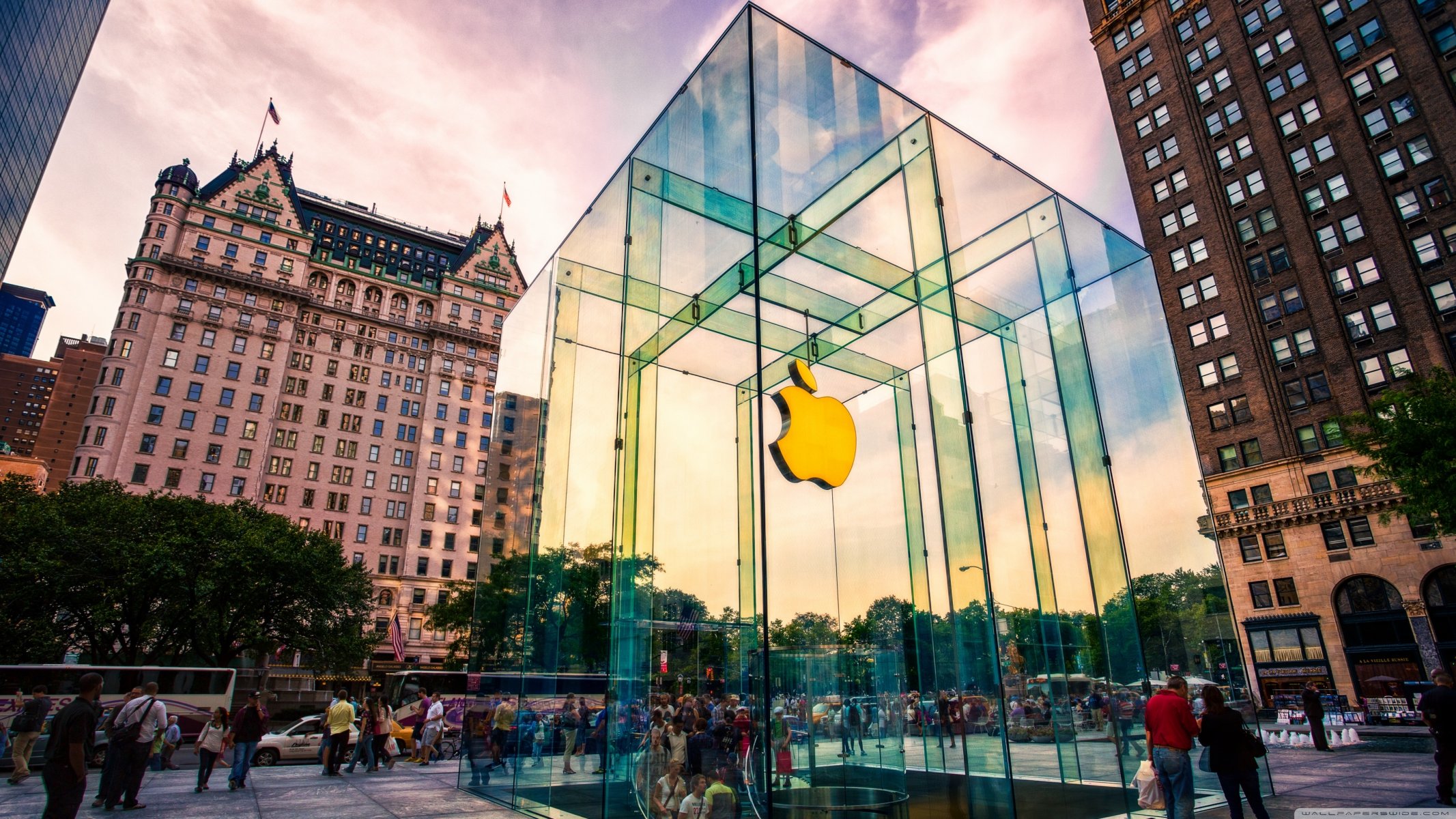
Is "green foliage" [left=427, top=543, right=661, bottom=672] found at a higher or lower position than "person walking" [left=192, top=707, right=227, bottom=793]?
higher

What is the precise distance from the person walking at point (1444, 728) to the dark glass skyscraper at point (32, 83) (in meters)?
56.2

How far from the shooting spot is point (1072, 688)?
9961 mm

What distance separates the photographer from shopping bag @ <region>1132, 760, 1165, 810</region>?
28.3 feet

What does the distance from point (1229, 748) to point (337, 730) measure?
16305 mm

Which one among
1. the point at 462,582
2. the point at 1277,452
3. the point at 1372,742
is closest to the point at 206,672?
the point at 1372,742

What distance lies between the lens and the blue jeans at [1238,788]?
730cm

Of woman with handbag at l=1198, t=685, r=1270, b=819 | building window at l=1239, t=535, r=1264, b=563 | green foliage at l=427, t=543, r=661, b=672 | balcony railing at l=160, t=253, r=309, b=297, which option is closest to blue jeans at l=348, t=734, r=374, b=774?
green foliage at l=427, t=543, r=661, b=672

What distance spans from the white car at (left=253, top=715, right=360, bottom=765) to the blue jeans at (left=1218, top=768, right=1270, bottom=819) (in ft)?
69.9

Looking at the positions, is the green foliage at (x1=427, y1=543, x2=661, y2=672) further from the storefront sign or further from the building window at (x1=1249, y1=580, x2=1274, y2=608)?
the building window at (x1=1249, y1=580, x2=1274, y2=608)

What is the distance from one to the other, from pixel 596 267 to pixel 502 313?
77617mm

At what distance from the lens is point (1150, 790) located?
872cm

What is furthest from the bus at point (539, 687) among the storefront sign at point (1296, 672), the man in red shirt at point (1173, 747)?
the storefront sign at point (1296, 672)

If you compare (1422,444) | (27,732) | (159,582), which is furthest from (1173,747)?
(159,582)

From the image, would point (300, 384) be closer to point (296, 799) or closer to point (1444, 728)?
point (296, 799)
